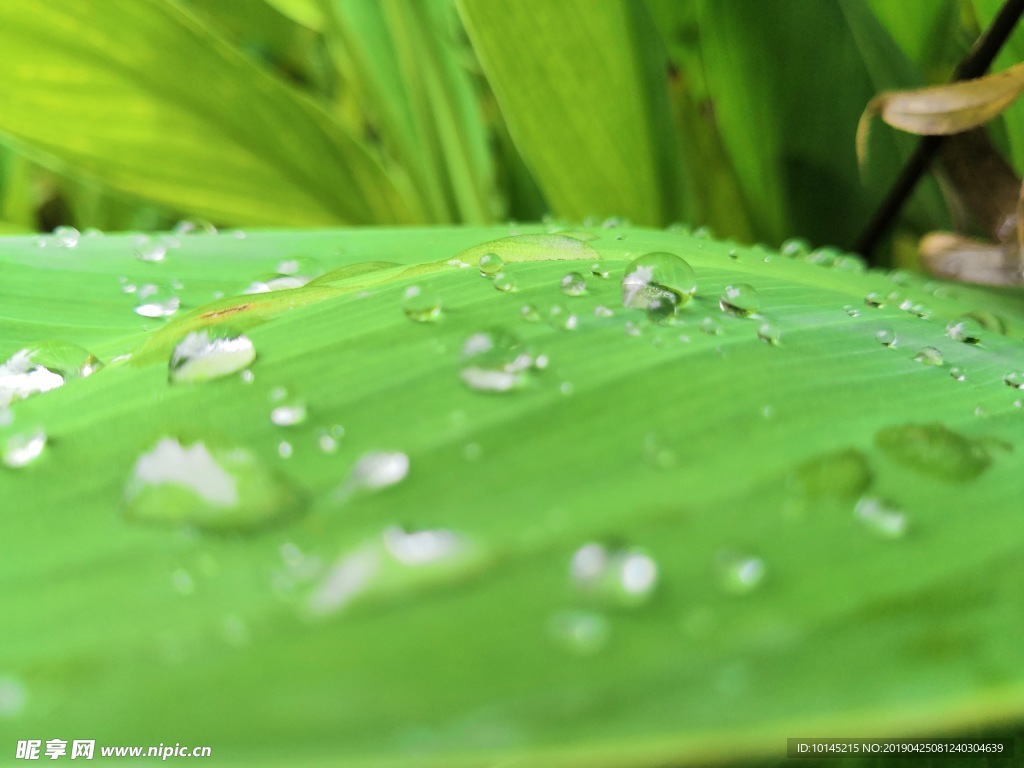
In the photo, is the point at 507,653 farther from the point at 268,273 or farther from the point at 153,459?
the point at 268,273

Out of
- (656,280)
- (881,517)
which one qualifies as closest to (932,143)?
(656,280)

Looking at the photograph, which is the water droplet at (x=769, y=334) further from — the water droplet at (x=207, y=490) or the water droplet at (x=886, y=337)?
the water droplet at (x=207, y=490)

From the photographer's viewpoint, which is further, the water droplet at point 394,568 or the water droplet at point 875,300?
the water droplet at point 875,300

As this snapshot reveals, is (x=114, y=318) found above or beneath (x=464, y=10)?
beneath

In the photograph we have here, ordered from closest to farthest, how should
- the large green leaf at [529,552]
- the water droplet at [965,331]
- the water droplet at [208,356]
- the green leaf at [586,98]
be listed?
the large green leaf at [529,552]
the water droplet at [208,356]
the water droplet at [965,331]
the green leaf at [586,98]

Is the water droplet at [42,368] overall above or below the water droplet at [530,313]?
below

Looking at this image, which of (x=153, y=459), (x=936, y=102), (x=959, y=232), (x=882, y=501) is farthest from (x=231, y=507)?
(x=959, y=232)

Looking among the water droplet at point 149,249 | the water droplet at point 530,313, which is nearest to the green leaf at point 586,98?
A: the water droplet at point 149,249

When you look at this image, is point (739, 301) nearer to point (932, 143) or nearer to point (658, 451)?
point (658, 451)
